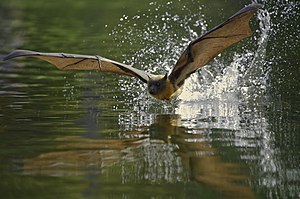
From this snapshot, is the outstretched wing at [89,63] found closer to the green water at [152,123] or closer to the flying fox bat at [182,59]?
the flying fox bat at [182,59]

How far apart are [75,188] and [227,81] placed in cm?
379

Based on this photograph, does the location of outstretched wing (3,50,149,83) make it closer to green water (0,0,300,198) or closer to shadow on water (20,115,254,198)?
green water (0,0,300,198)

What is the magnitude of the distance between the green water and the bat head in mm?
160

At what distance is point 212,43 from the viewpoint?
281 inches

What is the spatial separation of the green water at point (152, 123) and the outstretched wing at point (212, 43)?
332 millimetres

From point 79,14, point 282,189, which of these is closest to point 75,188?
point 282,189

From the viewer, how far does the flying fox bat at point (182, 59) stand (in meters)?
6.94

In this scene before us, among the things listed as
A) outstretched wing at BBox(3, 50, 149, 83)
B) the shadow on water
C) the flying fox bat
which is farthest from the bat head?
the shadow on water

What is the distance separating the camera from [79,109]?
7.36 m

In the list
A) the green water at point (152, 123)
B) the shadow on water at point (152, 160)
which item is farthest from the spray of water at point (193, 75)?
the shadow on water at point (152, 160)

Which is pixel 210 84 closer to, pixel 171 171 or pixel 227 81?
pixel 227 81

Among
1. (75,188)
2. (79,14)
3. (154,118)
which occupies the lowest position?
(75,188)

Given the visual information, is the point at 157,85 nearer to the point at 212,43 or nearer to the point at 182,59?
the point at 182,59

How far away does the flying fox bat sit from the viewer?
6938 millimetres
